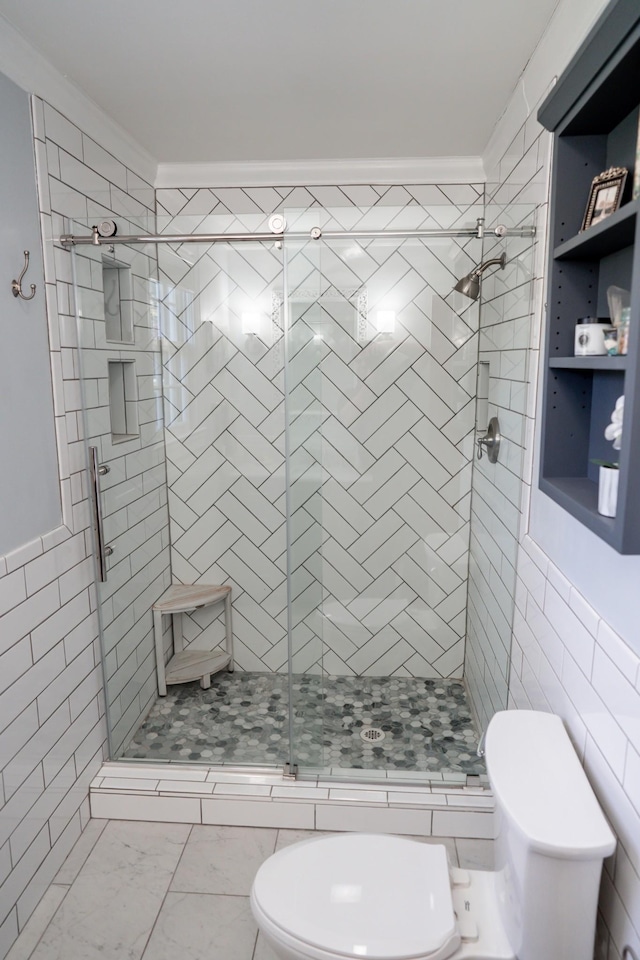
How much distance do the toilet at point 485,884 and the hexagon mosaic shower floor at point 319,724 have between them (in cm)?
82

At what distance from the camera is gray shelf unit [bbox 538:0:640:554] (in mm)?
1008

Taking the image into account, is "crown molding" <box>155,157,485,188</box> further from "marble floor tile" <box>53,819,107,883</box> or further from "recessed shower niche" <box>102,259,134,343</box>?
"marble floor tile" <box>53,819,107,883</box>

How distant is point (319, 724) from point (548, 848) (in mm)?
1333

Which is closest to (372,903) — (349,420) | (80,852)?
(80,852)

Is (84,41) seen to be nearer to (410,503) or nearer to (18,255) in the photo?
(18,255)

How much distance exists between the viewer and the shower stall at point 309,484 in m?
2.33

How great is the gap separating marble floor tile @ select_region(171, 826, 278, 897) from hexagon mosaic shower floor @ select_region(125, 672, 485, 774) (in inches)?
10.0

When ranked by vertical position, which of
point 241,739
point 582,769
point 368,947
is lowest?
point 241,739

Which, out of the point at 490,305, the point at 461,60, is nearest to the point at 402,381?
the point at 490,305

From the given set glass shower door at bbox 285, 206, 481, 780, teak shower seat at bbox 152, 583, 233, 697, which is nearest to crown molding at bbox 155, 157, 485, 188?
glass shower door at bbox 285, 206, 481, 780

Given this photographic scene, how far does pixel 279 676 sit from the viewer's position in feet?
9.99

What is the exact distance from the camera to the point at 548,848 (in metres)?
1.15

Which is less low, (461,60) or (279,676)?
(461,60)

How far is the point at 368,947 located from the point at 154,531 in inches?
74.5
